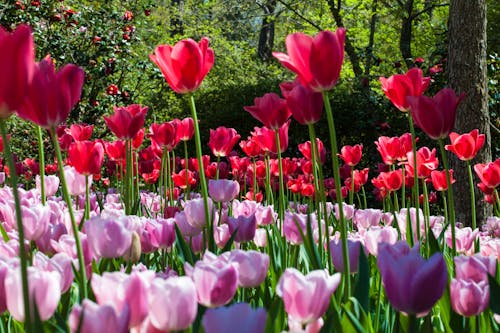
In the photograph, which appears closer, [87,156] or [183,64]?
[183,64]

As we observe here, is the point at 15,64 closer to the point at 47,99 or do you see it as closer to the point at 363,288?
the point at 47,99

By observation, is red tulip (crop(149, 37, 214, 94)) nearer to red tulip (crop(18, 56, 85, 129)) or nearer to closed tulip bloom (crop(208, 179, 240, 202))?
red tulip (crop(18, 56, 85, 129))

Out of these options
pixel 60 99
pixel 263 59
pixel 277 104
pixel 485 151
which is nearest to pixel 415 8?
pixel 263 59

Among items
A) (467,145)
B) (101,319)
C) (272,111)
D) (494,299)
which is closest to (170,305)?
(101,319)

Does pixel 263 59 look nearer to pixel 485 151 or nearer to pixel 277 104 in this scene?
pixel 485 151

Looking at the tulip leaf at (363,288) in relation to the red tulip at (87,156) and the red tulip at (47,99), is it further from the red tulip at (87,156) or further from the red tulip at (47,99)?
the red tulip at (87,156)

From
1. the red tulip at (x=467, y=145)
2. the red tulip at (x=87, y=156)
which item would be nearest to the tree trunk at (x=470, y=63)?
the red tulip at (x=467, y=145)

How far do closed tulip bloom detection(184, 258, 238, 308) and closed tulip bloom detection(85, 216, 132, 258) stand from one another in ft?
1.06

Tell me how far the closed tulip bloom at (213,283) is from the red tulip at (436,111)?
2.80ft

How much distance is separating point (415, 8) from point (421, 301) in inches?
594

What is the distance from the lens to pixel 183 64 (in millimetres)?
1495

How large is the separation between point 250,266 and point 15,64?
58cm

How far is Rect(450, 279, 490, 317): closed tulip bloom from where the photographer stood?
1048mm

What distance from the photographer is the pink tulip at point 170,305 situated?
2.59 feet
